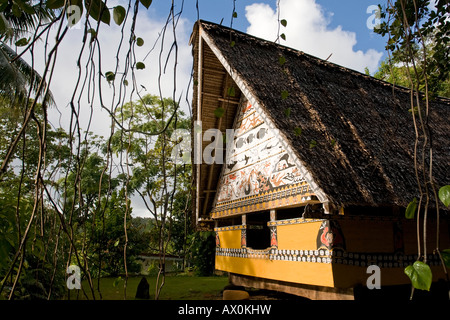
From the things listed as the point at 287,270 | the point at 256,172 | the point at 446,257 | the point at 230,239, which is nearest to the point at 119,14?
the point at 446,257

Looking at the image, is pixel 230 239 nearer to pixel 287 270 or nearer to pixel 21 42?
pixel 287 270

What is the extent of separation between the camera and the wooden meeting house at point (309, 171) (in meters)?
3.88

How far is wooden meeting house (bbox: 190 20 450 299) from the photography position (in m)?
3.88

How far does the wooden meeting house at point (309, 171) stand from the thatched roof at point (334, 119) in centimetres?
2

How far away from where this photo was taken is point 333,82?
20.4 feet

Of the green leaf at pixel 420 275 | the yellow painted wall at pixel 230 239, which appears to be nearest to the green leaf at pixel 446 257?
the green leaf at pixel 420 275

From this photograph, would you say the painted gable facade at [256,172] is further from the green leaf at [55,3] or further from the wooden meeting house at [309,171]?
the green leaf at [55,3]

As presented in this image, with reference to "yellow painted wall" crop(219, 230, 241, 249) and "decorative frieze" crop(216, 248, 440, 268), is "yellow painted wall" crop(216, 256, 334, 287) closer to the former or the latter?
"decorative frieze" crop(216, 248, 440, 268)

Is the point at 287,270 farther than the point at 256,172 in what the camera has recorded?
No

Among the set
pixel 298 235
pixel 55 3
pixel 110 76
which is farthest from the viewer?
pixel 298 235

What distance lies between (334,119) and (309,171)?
1.52 m

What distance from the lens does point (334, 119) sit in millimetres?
4871

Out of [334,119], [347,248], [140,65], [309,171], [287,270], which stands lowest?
[287,270]

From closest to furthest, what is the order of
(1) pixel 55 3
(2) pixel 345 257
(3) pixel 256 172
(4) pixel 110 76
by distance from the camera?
(1) pixel 55 3 → (4) pixel 110 76 → (2) pixel 345 257 → (3) pixel 256 172
